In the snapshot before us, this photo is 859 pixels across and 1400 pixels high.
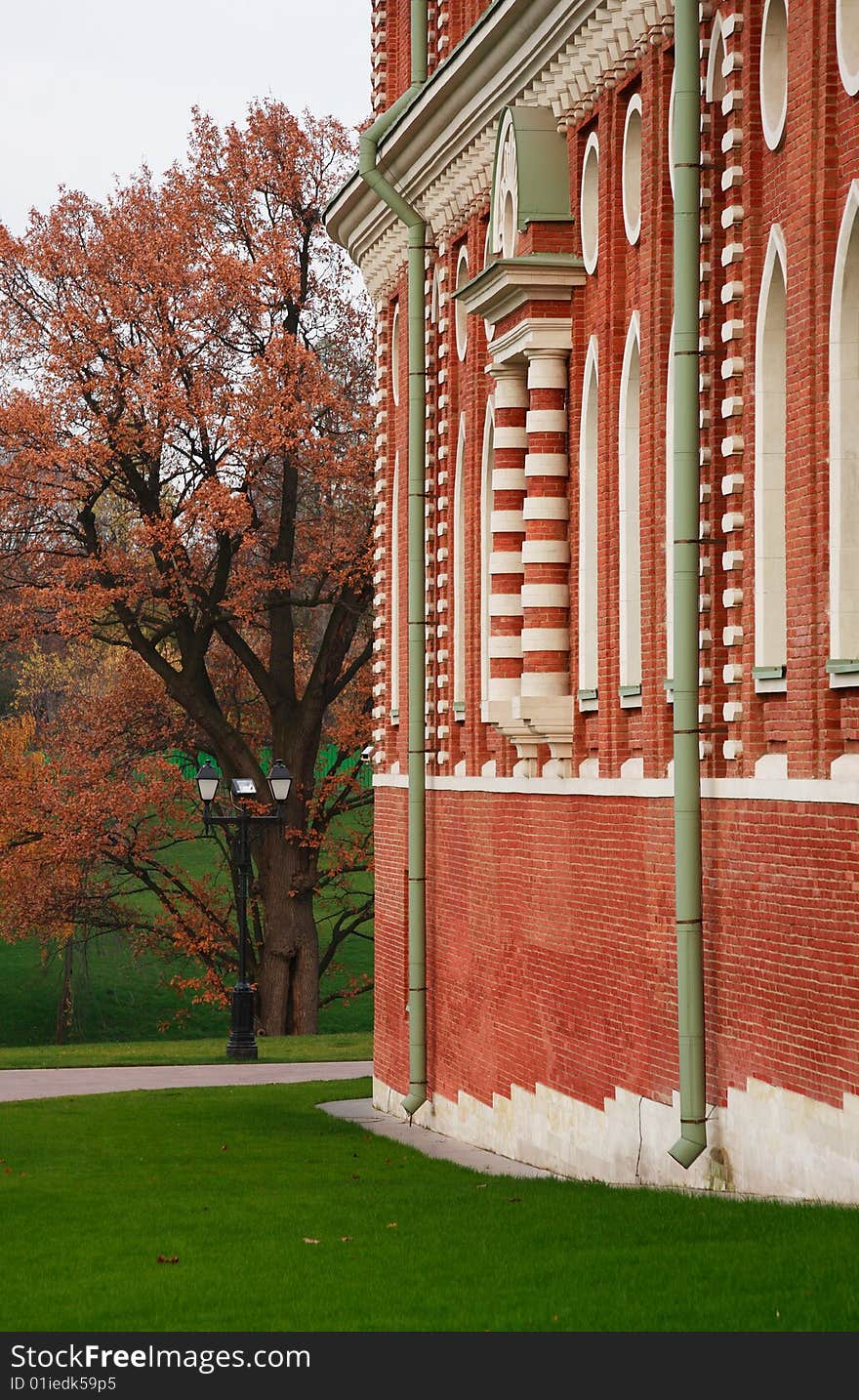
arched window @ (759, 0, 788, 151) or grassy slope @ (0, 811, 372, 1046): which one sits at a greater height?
arched window @ (759, 0, 788, 151)

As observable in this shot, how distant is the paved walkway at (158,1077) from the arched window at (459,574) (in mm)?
7275

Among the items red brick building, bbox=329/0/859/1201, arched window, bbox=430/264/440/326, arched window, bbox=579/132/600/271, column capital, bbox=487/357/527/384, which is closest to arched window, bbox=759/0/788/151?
red brick building, bbox=329/0/859/1201

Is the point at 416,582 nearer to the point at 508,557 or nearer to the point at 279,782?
the point at 508,557

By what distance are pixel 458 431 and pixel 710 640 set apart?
24.2ft

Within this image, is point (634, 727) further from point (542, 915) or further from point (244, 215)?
point (244, 215)

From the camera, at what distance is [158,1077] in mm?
26531

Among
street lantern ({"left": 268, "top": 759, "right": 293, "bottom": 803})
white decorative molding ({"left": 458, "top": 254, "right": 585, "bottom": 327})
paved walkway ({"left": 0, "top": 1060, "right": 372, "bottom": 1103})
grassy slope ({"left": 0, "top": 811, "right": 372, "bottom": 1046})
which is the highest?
white decorative molding ({"left": 458, "top": 254, "right": 585, "bottom": 327})

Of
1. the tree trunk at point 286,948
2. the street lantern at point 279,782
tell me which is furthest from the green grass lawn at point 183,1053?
the street lantern at point 279,782

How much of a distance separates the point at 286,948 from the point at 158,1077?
8552 mm

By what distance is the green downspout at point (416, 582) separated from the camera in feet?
65.8

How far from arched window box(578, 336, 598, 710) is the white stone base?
10.1 feet

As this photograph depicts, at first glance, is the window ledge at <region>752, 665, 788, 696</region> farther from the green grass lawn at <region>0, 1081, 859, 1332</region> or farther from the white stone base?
the green grass lawn at <region>0, 1081, 859, 1332</region>

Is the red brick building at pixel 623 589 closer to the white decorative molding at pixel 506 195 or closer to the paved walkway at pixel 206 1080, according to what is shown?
the white decorative molding at pixel 506 195

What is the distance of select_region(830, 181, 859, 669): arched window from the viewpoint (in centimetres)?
1084
